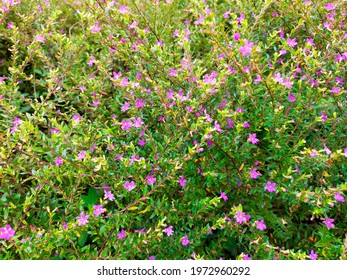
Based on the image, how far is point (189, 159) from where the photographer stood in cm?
212

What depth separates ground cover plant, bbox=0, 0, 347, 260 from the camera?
6.61 ft

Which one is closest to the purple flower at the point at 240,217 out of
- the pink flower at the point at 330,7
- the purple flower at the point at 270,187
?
the purple flower at the point at 270,187

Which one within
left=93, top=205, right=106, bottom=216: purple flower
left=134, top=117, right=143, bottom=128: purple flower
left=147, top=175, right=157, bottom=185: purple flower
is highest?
left=134, top=117, right=143, bottom=128: purple flower

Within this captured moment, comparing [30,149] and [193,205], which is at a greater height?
[30,149]

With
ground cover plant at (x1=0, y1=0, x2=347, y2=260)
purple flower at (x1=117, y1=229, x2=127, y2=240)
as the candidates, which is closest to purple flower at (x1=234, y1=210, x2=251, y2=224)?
ground cover plant at (x1=0, y1=0, x2=347, y2=260)

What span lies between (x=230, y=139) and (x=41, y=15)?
1.82m

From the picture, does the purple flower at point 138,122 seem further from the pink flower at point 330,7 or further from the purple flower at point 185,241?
the pink flower at point 330,7

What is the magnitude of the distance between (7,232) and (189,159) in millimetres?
964

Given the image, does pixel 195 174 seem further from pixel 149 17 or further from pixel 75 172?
pixel 149 17

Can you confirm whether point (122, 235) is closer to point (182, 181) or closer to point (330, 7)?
point (182, 181)

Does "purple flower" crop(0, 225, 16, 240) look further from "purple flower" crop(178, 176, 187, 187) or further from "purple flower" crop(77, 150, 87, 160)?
"purple flower" crop(178, 176, 187, 187)

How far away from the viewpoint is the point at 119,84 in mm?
2057

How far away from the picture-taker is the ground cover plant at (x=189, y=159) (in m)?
2.02
